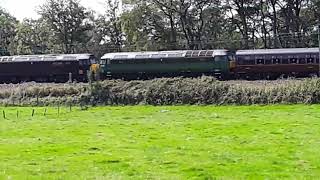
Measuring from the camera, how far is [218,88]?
42.2 m

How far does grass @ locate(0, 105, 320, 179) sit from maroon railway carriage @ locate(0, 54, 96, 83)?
84.8ft

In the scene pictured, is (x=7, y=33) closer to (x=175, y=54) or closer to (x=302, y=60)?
(x=175, y=54)

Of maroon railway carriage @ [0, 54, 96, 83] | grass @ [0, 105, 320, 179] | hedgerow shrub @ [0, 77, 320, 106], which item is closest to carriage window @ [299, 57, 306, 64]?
hedgerow shrub @ [0, 77, 320, 106]

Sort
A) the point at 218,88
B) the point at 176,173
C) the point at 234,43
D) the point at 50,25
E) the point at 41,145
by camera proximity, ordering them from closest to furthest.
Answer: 1. the point at 176,173
2. the point at 41,145
3. the point at 218,88
4. the point at 234,43
5. the point at 50,25

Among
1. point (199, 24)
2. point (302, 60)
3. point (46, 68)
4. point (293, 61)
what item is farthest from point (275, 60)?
point (199, 24)

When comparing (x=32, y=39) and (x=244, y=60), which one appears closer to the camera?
(x=244, y=60)

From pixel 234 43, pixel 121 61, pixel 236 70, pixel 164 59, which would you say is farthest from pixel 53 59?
pixel 234 43

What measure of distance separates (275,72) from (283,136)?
32.6 metres

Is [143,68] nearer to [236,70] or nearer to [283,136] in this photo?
[236,70]

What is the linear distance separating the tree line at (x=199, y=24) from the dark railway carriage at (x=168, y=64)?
2111 cm

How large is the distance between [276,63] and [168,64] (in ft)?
34.2

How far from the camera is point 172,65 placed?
57.1 m

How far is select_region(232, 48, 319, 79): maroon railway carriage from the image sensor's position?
52719 mm

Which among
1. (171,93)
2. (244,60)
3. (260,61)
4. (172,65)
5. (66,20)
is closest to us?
(171,93)
